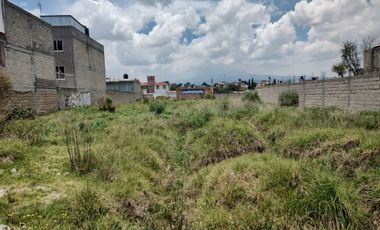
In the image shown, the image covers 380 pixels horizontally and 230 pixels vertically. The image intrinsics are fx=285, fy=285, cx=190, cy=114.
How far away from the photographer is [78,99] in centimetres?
2552

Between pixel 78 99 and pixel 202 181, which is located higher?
pixel 78 99

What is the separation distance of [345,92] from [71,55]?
75.1 ft

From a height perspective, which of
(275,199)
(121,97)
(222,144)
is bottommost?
(275,199)

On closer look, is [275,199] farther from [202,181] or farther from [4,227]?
[4,227]

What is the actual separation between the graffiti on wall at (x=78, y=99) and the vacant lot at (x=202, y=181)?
1475 centimetres

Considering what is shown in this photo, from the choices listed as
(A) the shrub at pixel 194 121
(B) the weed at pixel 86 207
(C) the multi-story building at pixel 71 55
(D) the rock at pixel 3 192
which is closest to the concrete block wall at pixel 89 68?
(C) the multi-story building at pixel 71 55

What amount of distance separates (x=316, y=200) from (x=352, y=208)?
434 mm

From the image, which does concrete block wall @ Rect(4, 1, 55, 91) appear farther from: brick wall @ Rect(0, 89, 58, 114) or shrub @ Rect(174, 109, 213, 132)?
shrub @ Rect(174, 109, 213, 132)

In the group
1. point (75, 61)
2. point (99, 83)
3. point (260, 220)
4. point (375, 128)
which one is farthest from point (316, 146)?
point (99, 83)

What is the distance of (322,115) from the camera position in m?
9.59

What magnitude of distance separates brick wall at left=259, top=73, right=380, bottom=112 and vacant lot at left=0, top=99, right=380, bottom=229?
2505 mm

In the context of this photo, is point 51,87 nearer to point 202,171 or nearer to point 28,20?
point 28,20

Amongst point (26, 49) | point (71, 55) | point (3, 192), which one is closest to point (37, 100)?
point (26, 49)

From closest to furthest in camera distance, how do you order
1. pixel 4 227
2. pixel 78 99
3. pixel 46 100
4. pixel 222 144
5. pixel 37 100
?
pixel 4 227, pixel 222 144, pixel 37 100, pixel 46 100, pixel 78 99
